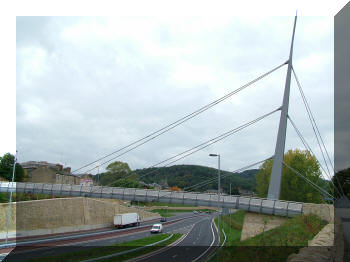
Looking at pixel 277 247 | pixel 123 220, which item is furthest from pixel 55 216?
pixel 277 247

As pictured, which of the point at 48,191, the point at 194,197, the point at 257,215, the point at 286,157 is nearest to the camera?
the point at 257,215

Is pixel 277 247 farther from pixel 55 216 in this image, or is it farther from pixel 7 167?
pixel 7 167

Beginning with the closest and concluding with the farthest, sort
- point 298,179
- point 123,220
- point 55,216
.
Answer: point 55,216, point 298,179, point 123,220

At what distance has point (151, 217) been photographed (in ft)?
324

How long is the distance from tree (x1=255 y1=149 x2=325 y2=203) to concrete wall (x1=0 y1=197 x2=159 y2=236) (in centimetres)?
3456

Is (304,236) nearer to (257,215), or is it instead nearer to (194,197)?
(257,215)

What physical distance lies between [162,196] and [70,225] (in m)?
23.7

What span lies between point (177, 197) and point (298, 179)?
112 ft

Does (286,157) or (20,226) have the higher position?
(286,157)

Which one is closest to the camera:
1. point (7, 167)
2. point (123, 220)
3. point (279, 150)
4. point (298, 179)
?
point (279, 150)

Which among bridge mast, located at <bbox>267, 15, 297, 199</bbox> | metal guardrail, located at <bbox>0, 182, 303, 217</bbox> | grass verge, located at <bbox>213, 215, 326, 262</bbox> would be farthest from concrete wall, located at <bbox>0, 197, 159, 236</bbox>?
grass verge, located at <bbox>213, 215, 326, 262</bbox>

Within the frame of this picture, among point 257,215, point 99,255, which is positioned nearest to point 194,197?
point 257,215

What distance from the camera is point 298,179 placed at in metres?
65.1

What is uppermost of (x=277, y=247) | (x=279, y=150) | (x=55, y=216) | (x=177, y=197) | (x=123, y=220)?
(x=279, y=150)
